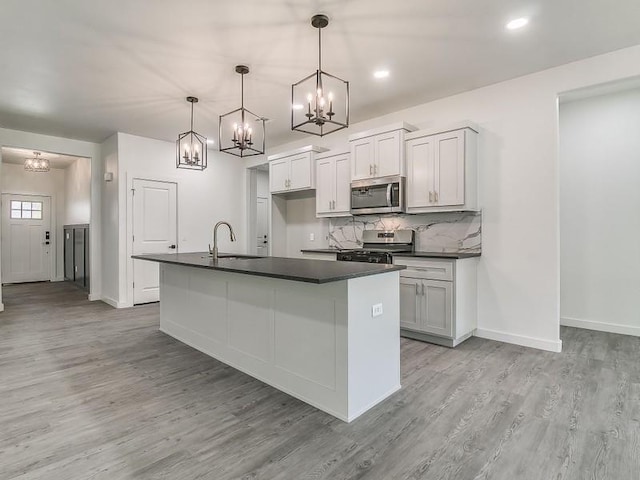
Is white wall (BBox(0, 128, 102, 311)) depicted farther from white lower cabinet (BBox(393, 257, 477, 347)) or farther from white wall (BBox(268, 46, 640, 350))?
white wall (BBox(268, 46, 640, 350))

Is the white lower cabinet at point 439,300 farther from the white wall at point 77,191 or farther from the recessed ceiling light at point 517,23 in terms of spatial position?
the white wall at point 77,191

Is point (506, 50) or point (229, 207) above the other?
point (506, 50)

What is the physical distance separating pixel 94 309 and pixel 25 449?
4.06 meters

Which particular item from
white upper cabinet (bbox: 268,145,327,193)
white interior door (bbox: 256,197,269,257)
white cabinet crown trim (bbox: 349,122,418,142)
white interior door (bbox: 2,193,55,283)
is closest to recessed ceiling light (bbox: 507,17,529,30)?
white cabinet crown trim (bbox: 349,122,418,142)

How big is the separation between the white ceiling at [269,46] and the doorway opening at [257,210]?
2885mm

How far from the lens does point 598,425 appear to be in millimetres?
2102

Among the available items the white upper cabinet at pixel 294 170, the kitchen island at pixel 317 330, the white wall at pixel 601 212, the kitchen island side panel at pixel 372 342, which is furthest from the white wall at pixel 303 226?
the white wall at pixel 601 212

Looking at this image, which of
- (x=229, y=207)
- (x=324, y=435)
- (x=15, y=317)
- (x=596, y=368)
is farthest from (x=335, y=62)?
(x=15, y=317)

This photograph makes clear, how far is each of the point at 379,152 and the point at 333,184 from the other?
0.94m

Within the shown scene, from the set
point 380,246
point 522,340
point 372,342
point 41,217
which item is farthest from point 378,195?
point 41,217

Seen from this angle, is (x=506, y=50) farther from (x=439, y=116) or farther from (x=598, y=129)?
(x=598, y=129)

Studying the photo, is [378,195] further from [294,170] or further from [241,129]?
[241,129]

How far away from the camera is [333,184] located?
500 centimetres

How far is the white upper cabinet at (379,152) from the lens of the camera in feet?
13.5
